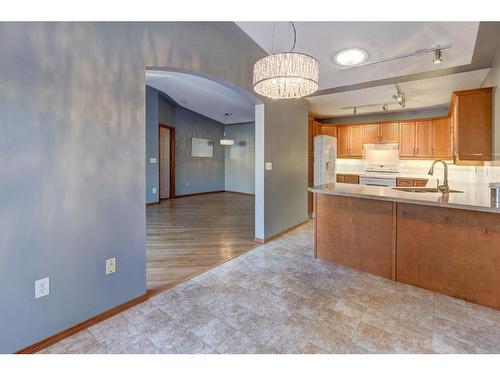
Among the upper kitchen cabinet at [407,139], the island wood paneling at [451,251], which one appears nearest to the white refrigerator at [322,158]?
the upper kitchen cabinet at [407,139]

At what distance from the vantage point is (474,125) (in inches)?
130

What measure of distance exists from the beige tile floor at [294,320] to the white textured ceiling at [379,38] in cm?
255

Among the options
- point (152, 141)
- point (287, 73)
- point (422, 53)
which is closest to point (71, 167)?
point (287, 73)

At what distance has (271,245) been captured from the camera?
368 cm

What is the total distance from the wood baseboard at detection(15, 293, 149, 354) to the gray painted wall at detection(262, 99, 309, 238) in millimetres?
2092

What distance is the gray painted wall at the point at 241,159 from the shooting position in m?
9.20

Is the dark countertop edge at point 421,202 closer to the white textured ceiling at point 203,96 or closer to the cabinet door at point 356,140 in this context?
the white textured ceiling at point 203,96

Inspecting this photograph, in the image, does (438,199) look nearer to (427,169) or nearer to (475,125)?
(475,125)

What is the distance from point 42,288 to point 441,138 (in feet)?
22.1

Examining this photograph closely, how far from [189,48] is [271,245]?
104 inches

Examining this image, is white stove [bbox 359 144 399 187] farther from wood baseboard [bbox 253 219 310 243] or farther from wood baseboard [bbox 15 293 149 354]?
wood baseboard [bbox 15 293 149 354]
